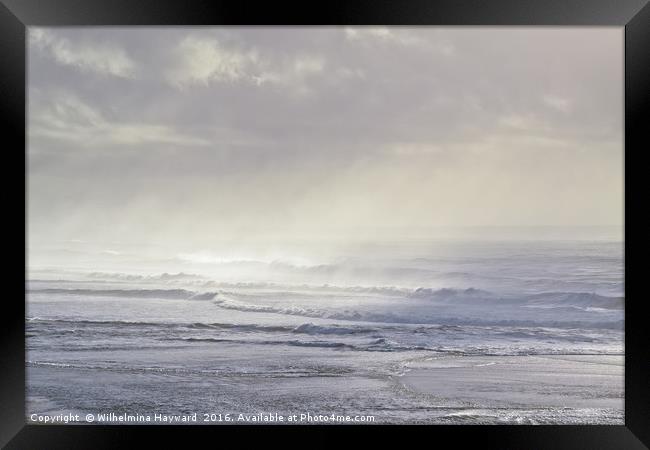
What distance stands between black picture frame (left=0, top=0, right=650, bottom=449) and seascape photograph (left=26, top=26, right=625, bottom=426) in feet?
11.6

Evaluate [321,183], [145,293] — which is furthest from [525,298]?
[145,293]

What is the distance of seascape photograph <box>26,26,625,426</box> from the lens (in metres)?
5.84

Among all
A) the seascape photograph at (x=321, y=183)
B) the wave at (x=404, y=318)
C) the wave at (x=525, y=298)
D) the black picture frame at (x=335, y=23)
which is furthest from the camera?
the wave at (x=525, y=298)

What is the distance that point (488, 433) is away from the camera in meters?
1.99

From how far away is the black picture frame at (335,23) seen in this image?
6.42 ft

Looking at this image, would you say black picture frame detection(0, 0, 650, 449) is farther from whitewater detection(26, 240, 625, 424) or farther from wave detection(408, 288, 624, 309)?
wave detection(408, 288, 624, 309)

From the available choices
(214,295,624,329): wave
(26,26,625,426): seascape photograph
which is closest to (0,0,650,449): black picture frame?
(26,26,625,426): seascape photograph

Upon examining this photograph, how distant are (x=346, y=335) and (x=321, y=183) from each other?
164 cm

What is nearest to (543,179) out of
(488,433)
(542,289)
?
(542,289)

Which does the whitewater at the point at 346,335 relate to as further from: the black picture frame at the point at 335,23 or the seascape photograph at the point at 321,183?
the black picture frame at the point at 335,23

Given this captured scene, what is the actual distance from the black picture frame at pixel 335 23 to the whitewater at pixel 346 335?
2.07 metres

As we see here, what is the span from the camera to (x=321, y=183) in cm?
604

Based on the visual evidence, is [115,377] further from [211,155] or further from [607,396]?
[607,396]

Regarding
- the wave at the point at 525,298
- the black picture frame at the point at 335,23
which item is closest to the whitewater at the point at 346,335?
the wave at the point at 525,298
